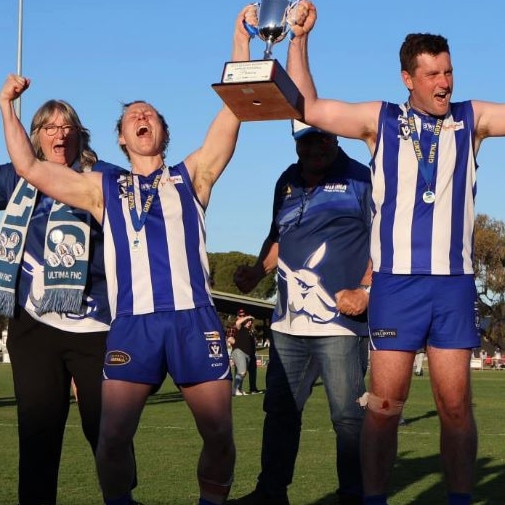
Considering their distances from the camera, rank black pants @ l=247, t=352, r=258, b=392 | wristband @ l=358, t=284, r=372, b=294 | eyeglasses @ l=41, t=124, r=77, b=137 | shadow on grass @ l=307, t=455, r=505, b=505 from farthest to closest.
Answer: black pants @ l=247, t=352, r=258, b=392
shadow on grass @ l=307, t=455, r=505, b=505
wristband @ l=358, t=284, r=372, b=294
eyeglasses @ l=41, t=124, r=77, b=137

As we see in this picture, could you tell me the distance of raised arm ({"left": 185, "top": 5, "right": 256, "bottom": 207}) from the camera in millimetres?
6020

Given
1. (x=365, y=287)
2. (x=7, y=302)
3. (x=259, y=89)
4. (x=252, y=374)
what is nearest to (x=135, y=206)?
(x=259, y=89)

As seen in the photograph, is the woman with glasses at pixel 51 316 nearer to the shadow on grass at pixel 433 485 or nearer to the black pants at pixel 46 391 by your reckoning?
the black pants at pixel 46 391

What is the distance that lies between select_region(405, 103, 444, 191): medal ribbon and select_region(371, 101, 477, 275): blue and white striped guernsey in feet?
0.06

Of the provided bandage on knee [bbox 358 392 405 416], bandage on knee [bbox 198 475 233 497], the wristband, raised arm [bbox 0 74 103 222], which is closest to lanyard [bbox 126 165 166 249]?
raised arm [bbox 0 74 103 222]

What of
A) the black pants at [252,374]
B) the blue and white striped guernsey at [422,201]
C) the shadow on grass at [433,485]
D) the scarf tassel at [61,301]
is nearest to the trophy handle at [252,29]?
the blue and white striped guernsey at [422,201]

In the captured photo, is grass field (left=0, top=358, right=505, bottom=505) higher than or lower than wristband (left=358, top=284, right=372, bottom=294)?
lower

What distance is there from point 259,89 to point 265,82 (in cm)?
10

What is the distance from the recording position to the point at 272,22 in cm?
588

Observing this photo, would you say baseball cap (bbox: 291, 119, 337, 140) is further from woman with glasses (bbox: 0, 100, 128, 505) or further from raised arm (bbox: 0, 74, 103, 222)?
raised arm (bbox: 0, 74, 103, 222)

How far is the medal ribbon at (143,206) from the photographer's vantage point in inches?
229

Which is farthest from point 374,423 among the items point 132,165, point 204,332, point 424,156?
point 132,165

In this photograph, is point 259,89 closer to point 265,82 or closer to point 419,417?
point 265,82

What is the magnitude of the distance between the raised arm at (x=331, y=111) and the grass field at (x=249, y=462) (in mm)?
3089
